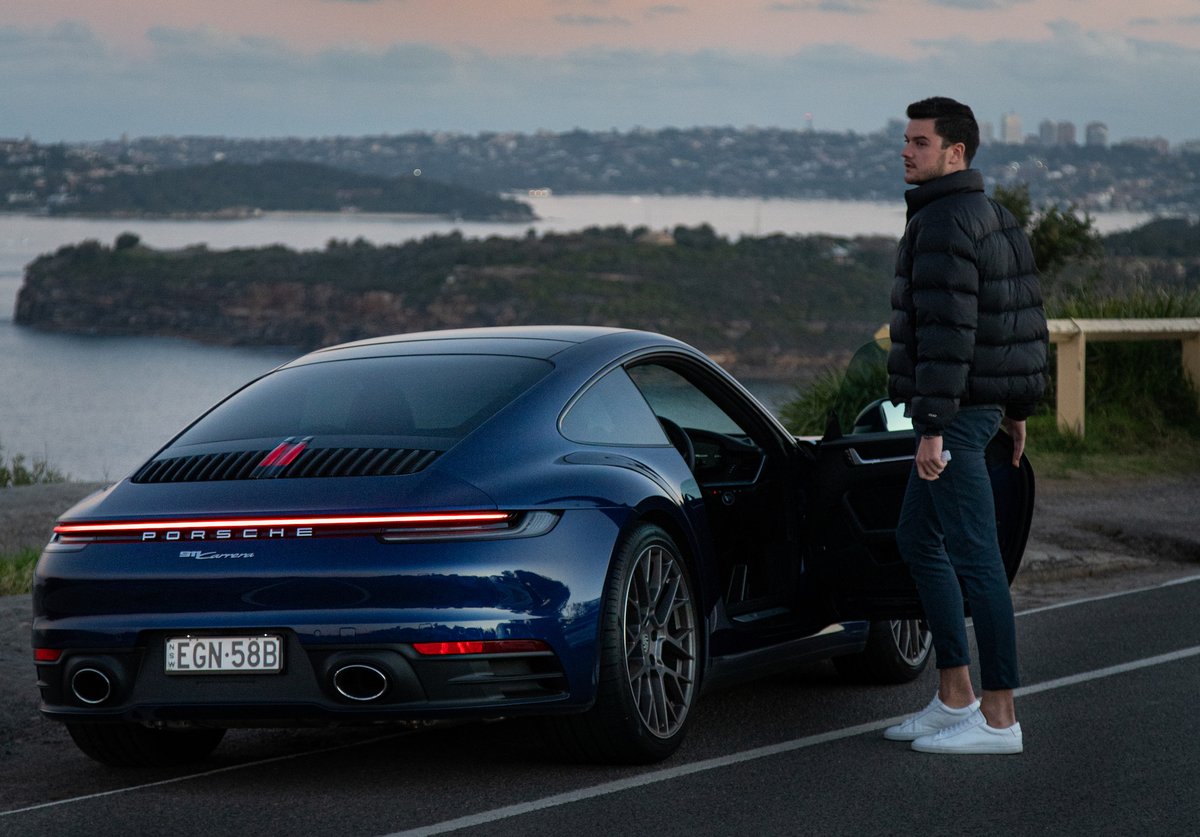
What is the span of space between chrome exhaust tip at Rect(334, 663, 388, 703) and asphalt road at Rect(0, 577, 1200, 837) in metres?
0.35

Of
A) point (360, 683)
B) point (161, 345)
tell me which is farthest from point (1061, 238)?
point (161, 345)

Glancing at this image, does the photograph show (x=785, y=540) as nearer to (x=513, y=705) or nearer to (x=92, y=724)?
(x=513, y=705)

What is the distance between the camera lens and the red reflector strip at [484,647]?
506cm

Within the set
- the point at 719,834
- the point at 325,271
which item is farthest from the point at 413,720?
the point at 325,271

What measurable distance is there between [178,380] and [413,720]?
142 ft

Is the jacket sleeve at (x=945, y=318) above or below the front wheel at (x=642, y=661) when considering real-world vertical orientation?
above

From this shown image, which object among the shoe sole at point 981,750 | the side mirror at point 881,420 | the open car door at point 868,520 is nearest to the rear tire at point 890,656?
the open car door at point 868,520

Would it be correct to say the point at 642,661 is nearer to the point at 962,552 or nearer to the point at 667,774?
the point at 667,774

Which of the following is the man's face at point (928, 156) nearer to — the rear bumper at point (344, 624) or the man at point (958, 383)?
the man at point (958, 383)

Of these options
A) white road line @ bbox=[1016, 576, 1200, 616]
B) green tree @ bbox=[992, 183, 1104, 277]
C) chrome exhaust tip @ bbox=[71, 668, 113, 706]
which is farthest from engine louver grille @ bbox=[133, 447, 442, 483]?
green tree @ bbox=[992, 183, 1104, 277]

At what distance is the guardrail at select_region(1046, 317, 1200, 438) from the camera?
52.6 ft

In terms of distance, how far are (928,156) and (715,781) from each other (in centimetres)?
212

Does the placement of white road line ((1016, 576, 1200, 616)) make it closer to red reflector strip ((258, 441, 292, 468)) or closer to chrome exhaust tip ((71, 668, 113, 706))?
red reflector strip ((258, 441, 292, 468))

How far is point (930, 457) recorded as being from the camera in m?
5.62
